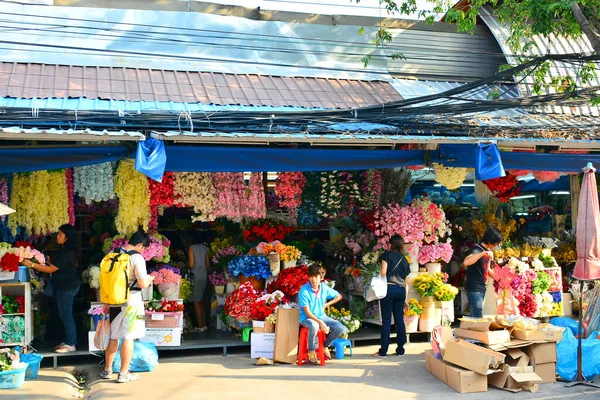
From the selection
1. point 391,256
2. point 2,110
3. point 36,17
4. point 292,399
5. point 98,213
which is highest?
point 36,17

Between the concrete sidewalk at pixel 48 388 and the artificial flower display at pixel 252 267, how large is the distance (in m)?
2.81

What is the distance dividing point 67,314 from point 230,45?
5.47 m

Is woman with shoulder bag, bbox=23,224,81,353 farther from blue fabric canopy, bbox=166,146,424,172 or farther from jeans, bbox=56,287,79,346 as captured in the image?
blue fabric canopy, bbox=166,146,424,172

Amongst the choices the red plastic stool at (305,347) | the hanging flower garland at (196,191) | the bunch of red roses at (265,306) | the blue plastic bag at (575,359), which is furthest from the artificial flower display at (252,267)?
the blue plastic bag at (575,359)

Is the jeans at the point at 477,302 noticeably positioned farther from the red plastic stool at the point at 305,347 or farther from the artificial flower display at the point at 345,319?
the red plastic stool at the point at 305,347

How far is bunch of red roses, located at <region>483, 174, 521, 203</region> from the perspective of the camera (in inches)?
488

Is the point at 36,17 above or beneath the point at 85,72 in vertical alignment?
above

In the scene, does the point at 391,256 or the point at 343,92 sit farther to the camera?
the point at 343,92

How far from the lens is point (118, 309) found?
8.72 m

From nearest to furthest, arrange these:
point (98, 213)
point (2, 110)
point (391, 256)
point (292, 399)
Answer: point (292, 399), point (2, 110), point (391, 256), point (98, 213)

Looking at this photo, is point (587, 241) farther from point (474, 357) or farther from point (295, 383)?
point (295, 383)

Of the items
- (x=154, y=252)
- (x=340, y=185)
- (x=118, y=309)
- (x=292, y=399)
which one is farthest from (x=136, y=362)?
(x=340, y=185)

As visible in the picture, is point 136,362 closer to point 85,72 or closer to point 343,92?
point 85,72

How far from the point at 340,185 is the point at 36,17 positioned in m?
5.78
